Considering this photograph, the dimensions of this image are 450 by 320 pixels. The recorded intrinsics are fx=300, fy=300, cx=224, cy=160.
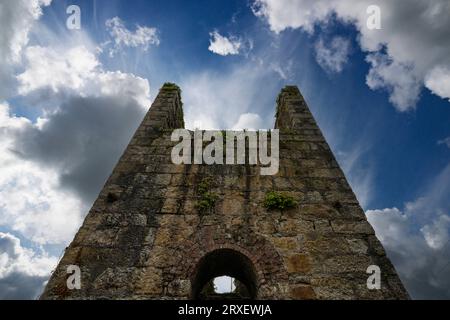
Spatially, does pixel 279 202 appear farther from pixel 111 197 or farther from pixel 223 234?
pixel 111 197

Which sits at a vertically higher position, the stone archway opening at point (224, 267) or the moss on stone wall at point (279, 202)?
the moss on stone wall at point (279, 202)

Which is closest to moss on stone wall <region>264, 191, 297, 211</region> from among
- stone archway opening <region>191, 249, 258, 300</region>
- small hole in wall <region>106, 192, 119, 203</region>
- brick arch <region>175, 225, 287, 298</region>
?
brick arch <region>175, 225, 287, 298</region>

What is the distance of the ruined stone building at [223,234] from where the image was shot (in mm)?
4254

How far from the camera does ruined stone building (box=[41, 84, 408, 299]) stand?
425 cm

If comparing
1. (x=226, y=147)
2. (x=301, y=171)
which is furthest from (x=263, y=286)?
(x=226, y=147)

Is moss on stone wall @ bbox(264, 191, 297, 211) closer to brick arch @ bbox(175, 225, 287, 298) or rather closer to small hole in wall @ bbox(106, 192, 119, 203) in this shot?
brick arch @ bbox(175, 225, 287, 298)

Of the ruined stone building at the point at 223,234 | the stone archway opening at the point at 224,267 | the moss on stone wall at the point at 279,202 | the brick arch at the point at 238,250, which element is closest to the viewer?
the ruined stone building at the point at 223,234

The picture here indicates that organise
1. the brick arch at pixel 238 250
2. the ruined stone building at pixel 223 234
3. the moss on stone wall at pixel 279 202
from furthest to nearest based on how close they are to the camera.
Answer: the moss on stone wall at pixel 279 202 < the brick arch at pixel 238 250 < the ruined stone building at pixel 223 234

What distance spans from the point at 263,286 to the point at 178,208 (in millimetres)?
1879

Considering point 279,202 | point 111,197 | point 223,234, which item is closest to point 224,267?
point 223,234

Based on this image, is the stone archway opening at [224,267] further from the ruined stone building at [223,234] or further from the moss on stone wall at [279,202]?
the moss on stone wall at [279,202]

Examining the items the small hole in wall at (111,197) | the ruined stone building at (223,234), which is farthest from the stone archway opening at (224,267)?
the small hole in wall at (111,197)

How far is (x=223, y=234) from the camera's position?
15.7 feet
